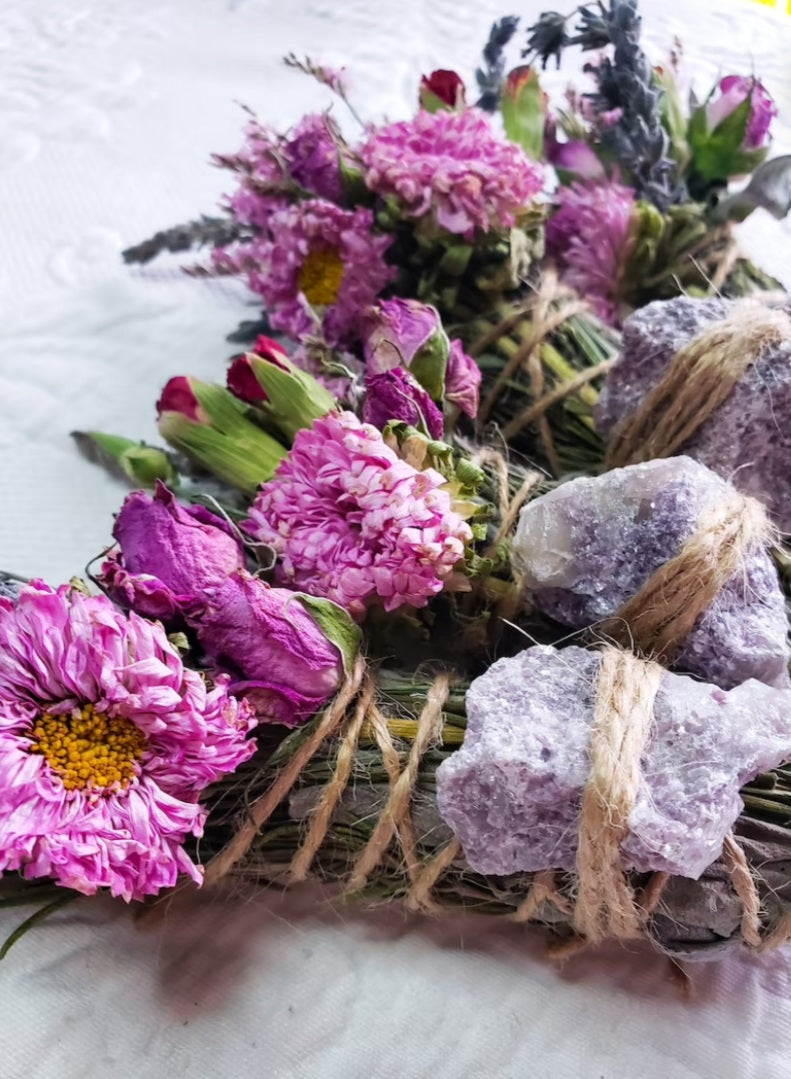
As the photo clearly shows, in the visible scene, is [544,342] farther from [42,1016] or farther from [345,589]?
[42,1016]

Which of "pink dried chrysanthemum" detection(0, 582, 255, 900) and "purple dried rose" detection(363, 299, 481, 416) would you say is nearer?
"pink dried chrysanthemum" detection(0, 582, 255, 900)

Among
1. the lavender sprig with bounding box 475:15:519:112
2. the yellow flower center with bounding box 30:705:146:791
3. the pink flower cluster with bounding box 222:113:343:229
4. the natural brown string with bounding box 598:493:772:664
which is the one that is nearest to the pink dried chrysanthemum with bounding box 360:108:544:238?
the pink flower cluster with bounding box 222:113:343:229

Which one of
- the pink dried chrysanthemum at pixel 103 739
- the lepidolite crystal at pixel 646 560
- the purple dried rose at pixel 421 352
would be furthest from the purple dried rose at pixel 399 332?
the pink dried chrysanthemum at pixel 103 739

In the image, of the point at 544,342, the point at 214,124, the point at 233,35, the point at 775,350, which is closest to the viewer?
the point at 775,350

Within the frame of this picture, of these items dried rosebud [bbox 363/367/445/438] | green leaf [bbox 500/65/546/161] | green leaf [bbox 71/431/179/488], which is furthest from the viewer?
green leaf [bbox 500/65/546/161]

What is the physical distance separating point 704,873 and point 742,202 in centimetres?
46

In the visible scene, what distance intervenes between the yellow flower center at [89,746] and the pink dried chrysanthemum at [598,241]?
1.45 ft

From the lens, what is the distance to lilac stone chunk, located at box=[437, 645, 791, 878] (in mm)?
415

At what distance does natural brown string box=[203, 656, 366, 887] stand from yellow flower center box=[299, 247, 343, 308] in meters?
0.29

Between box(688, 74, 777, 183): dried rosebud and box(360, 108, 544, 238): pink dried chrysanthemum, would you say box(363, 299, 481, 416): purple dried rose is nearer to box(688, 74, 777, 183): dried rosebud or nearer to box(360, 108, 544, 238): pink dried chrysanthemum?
box(360, 108, 544, 238): pink dried chrysanthemum

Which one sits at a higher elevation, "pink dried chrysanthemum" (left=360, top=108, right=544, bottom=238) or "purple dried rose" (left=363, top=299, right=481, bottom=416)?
"pink dried chrysanthemum" (left=360, top=108, right=544, bottom=238)

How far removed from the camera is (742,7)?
1072mm

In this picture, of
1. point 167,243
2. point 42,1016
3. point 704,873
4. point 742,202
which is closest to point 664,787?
point 704,873

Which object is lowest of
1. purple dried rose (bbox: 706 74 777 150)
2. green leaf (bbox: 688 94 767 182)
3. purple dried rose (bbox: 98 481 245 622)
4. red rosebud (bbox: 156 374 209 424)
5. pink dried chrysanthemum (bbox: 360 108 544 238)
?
purple dried rose (bbox: 98 481 245 622)
